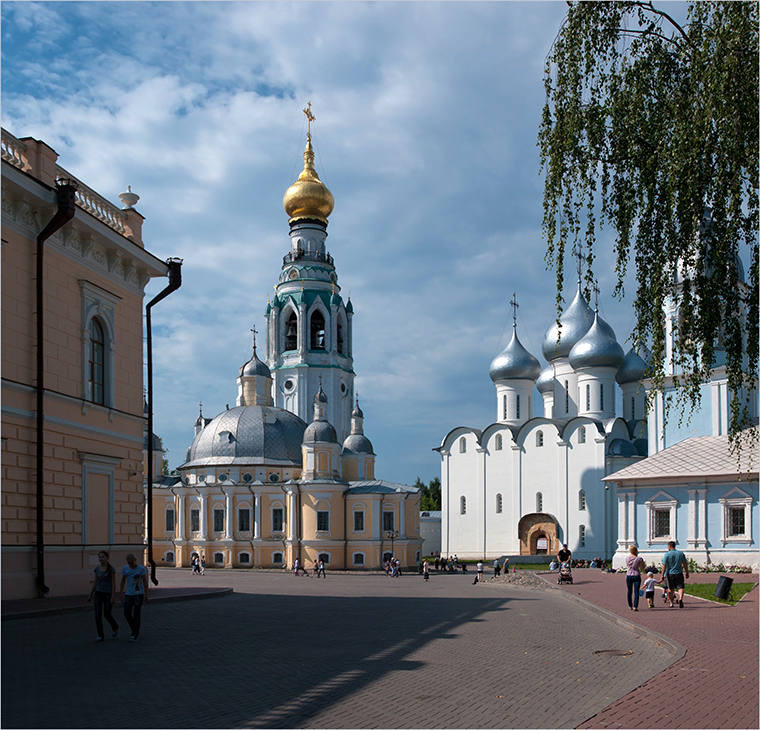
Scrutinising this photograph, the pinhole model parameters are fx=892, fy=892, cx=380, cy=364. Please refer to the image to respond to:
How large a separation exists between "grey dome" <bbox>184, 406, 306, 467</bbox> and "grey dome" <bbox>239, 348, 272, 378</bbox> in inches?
145

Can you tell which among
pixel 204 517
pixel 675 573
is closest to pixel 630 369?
pixel 204 517

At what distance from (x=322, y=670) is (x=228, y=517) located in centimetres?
4662

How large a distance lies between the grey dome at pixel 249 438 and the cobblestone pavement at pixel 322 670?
39.8 meters

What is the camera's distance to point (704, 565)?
34.5m

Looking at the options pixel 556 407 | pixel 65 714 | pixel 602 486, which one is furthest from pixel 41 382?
pixel 556 407

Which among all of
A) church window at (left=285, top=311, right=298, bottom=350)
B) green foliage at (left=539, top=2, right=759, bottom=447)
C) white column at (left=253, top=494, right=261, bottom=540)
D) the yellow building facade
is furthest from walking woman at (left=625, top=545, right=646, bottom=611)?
church window at (left=285, top=311, right=298, bottom=350)

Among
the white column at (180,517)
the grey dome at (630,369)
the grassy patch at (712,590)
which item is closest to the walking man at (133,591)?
the grassy patch at (712,590)

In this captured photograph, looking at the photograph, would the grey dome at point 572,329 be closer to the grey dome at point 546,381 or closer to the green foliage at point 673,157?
the grey dome at point 546,381

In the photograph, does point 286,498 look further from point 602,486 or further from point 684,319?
point 684,319

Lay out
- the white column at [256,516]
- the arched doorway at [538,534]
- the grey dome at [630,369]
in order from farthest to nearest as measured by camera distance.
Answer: the white column at [256,516]
the grey dome at [630,369]
the arched doorway at [538,534]

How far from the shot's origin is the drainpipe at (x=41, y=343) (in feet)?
57.1

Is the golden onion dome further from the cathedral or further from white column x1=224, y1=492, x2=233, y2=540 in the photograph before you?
white column x1=224, y1=492, x2=233, y2=540

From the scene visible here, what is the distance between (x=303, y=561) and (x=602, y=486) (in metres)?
18.1

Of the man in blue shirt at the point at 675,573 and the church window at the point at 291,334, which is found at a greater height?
the church window at the point at 291,334
